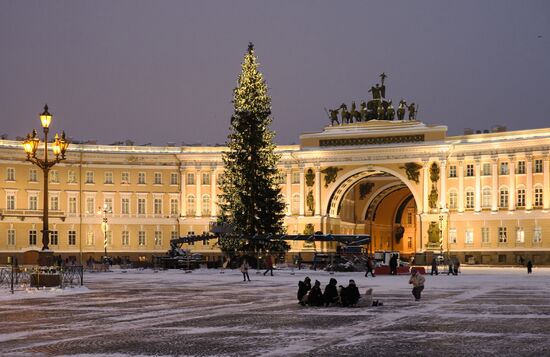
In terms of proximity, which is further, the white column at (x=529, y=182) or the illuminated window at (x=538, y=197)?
the white column at (x=529, y=182)

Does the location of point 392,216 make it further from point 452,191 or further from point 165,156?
point 165,156

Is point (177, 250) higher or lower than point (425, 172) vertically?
lower

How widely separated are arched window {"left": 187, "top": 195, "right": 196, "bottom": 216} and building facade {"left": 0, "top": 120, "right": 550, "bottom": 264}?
119 millimetres

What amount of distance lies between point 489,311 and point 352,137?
6762 centimetres

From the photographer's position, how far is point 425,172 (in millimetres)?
93625

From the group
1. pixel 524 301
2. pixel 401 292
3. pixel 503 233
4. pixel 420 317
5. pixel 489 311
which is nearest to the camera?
pixel 420 317

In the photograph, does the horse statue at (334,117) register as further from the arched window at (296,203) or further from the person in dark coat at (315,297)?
the person in dark coat at (315,297)

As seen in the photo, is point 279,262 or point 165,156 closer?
point 279,262

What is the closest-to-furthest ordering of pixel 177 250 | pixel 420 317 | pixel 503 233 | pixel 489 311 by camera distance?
pixel 420 317 < pixel 489 311 < pixel 177 250 < pixel 503 233

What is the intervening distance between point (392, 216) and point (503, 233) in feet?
86.5

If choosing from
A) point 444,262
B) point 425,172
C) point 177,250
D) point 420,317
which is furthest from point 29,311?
point 425,172

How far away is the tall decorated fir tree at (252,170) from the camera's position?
241ft

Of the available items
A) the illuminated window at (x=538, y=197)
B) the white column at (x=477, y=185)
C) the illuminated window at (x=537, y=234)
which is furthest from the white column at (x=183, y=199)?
the illuminated window at (x=538, y=197)

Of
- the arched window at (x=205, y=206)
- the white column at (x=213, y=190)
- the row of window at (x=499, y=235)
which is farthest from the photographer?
the arched window at (x=205, y=206)
